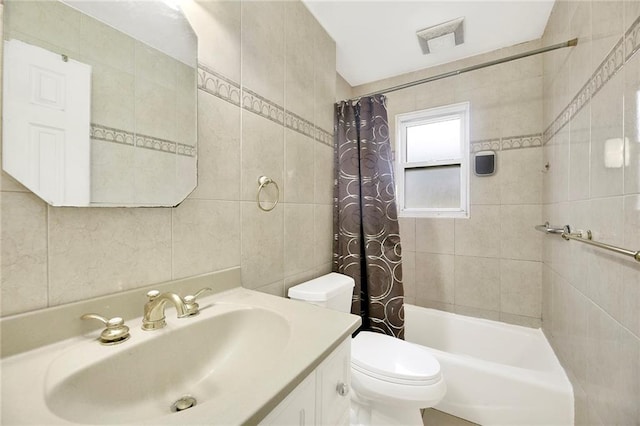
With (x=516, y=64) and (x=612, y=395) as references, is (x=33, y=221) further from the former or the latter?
(x=516, y=64)

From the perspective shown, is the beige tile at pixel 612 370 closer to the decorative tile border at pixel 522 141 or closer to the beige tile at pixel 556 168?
the beige tile at pixel 556 168

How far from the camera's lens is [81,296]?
65 cm

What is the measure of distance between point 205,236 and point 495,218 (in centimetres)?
204

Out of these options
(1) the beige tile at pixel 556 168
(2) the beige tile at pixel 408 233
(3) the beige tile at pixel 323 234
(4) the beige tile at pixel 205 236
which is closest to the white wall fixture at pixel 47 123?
(4) the beige tile at pixel 205 236

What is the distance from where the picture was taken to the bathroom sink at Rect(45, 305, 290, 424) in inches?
20.0

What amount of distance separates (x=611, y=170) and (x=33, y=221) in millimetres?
1666

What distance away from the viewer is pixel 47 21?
2.00 ft

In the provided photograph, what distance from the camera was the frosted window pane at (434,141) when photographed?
221cm

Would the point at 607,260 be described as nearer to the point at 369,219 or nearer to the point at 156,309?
the point at 369,219

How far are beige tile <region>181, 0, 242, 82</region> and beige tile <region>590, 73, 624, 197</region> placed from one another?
1.36 metres

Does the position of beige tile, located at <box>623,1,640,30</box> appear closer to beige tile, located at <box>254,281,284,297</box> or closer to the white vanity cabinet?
the white vanity cabinet

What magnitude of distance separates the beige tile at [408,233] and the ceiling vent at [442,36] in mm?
1332

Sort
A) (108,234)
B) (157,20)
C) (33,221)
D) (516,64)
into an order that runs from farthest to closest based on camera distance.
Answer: (516,64) < (157,20) < (108,234) < (33,221)

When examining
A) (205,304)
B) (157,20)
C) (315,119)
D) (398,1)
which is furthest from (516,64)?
(205,304)
